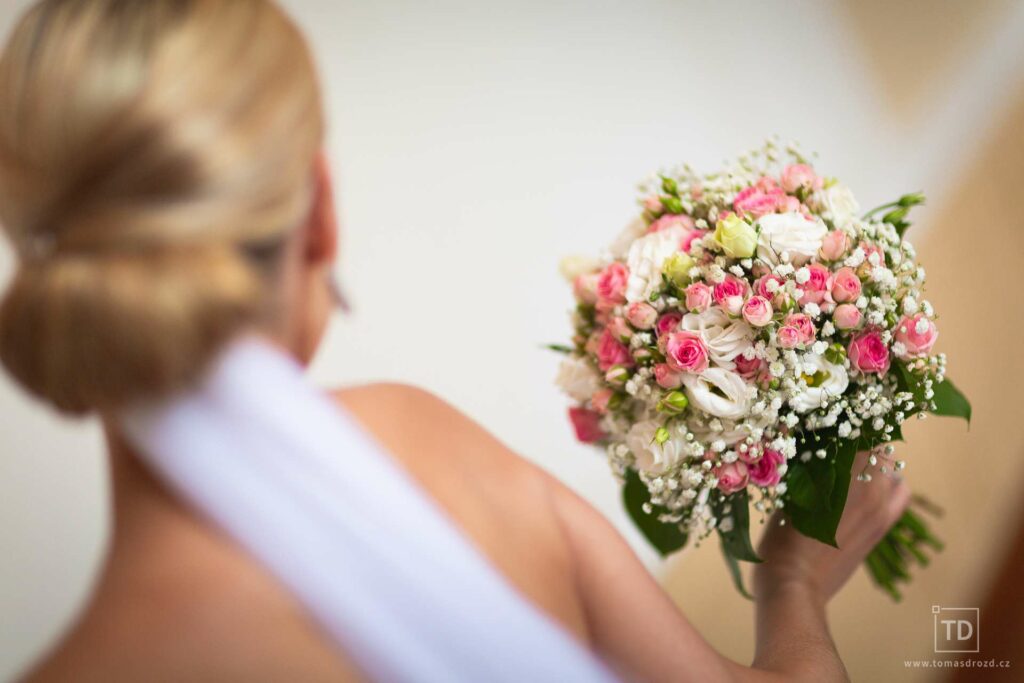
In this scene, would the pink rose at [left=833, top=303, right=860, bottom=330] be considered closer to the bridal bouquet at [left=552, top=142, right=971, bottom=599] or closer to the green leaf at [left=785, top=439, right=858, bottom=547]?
the bridal bouquet at [left=552, top=142, right=971, bottom=599]

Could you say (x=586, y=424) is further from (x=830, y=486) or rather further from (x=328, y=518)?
(x=328, y=518)

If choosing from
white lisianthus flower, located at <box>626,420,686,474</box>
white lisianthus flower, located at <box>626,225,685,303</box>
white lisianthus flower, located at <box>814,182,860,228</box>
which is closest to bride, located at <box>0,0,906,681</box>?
white lisianthus flower, located at <box>626,420,686,474</box>

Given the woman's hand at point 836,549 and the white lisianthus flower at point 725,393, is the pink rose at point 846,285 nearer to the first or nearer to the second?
the white lisianthus flower at point 725,393

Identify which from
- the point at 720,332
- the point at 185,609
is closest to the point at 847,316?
the point at 720,332

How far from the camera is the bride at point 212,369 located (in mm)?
682

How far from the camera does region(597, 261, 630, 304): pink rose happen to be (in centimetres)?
115

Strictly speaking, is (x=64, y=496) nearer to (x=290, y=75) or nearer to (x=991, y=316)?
(x=290, y=75)

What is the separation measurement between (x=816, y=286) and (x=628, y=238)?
0.27m

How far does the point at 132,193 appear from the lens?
0.69 m

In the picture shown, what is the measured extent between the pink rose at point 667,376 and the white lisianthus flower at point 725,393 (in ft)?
0.10

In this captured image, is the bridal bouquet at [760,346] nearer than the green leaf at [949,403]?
Yes

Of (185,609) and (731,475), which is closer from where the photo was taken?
(185,609)

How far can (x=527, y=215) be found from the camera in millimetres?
2232

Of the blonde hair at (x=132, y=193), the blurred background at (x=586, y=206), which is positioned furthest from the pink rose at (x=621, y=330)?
the blurred background at (x=586, y=206)
